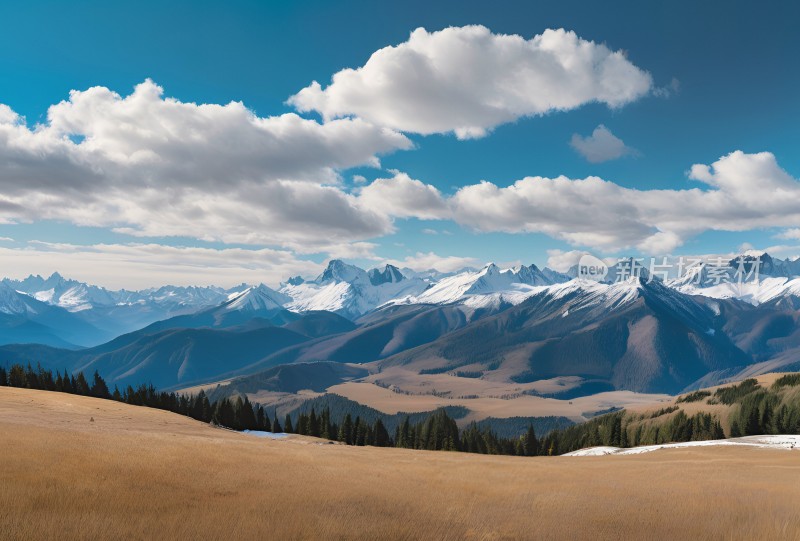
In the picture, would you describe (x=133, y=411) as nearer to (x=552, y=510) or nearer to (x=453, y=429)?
(x=552, y=510)

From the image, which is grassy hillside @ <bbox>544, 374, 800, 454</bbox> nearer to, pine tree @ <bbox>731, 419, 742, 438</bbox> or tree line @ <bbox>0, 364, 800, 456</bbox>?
pine tree @ <bbox>731, 419, 742, 438</bbox>

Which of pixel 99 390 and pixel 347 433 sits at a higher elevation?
pixel 99 390

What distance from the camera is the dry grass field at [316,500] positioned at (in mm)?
13795

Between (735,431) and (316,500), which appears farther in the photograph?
(735,431)

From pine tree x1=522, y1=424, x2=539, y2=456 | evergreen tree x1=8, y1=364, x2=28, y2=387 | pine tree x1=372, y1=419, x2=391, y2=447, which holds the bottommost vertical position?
pine tree x1=522, y1=424, x2=539, y2=456

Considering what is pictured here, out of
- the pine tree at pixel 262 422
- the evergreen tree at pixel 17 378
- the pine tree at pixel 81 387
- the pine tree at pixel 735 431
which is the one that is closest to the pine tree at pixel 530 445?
the pine tree at pixel 735 431

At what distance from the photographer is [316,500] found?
17984 mm

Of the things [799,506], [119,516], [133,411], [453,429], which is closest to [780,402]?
[453,429]

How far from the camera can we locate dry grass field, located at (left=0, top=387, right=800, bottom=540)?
543 inches

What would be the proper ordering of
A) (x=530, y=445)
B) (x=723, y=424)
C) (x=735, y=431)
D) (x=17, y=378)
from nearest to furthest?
(x=17, y=378), (x=530, y=445), (x=735, y=431), (x=723, y=424)

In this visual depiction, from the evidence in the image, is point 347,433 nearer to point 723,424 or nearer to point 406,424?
point 406,424

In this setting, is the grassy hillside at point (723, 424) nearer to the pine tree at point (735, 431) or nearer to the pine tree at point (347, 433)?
the pine tree at point (735, 431)

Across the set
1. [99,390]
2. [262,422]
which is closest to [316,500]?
[262,422]

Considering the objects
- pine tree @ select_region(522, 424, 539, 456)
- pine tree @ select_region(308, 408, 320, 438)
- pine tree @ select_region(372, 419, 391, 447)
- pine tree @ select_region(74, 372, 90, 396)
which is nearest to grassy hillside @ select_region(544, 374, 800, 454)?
pine tree @ select_region(522, 424, 539, 456)
